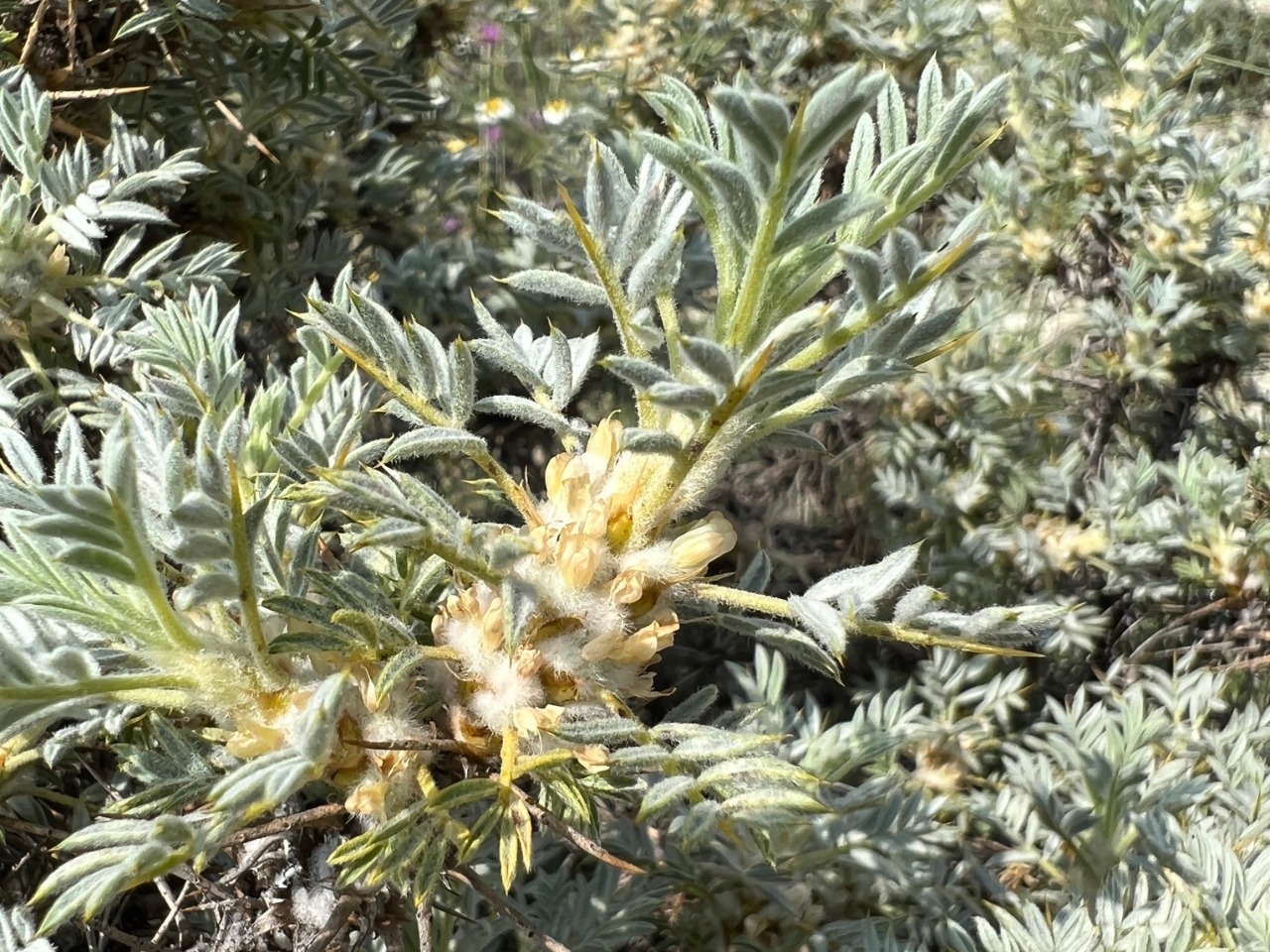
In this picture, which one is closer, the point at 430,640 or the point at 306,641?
the point at 306,641

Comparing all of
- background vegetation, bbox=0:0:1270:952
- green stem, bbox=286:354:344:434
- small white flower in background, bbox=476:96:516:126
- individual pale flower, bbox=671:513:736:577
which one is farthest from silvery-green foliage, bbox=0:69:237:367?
small white flower in background, bbox=476:96:516:126

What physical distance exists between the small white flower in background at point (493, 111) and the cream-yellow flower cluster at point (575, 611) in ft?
5.87

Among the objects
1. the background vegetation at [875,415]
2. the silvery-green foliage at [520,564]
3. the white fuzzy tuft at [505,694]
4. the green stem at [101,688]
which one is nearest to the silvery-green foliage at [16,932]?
the background vegetation at [875,415]

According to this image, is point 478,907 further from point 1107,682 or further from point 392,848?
point 1107,682

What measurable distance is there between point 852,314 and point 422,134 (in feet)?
4.74

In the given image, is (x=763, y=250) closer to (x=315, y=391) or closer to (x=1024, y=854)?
(x=315, y=391)

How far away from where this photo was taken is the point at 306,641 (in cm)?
61

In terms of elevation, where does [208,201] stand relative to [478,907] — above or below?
above

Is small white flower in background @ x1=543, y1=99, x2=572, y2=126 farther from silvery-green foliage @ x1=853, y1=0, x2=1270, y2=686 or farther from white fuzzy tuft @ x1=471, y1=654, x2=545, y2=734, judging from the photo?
white fuzzy tuft @ x1=471, y1=654, x2=545, y2=734

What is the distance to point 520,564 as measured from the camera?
63 cm

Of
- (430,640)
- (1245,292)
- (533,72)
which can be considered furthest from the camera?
(533,72)

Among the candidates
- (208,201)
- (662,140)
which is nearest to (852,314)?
(662,140)

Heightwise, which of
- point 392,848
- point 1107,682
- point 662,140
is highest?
point 662,140

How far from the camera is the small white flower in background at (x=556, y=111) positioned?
2.29 m
